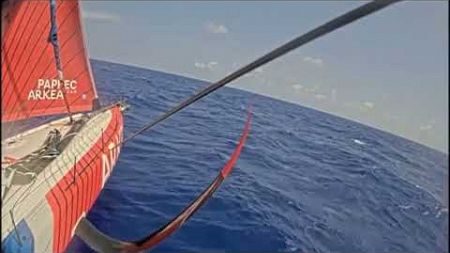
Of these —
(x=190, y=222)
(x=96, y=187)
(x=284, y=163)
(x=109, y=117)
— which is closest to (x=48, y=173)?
(x=96, y=187)

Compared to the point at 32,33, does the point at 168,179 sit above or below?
below

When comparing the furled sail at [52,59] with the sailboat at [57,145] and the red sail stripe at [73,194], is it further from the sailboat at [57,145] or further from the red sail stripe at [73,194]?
the red sail stripe at [73,194]

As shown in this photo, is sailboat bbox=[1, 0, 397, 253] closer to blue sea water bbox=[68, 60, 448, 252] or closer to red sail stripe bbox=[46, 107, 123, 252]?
red sail stripe bbox=[46, 107, 123, 252]

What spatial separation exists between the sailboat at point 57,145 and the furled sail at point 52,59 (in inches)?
0.5

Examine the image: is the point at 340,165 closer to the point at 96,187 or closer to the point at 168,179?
the point at 168,179

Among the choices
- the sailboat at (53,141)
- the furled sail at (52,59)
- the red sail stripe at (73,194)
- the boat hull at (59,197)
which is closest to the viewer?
the boat hull at (59,197)

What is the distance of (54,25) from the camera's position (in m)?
5.90

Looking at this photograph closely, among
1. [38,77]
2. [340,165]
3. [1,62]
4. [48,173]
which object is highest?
[1,62]

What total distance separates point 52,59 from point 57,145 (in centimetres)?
140

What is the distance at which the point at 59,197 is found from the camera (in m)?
4.50

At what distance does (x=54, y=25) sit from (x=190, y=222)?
130 inches

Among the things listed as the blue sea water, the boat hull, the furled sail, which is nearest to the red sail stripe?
the boat hull

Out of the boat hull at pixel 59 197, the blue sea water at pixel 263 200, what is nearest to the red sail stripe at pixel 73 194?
the boat hull at pixel 59 197

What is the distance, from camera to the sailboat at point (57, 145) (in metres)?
3.67
